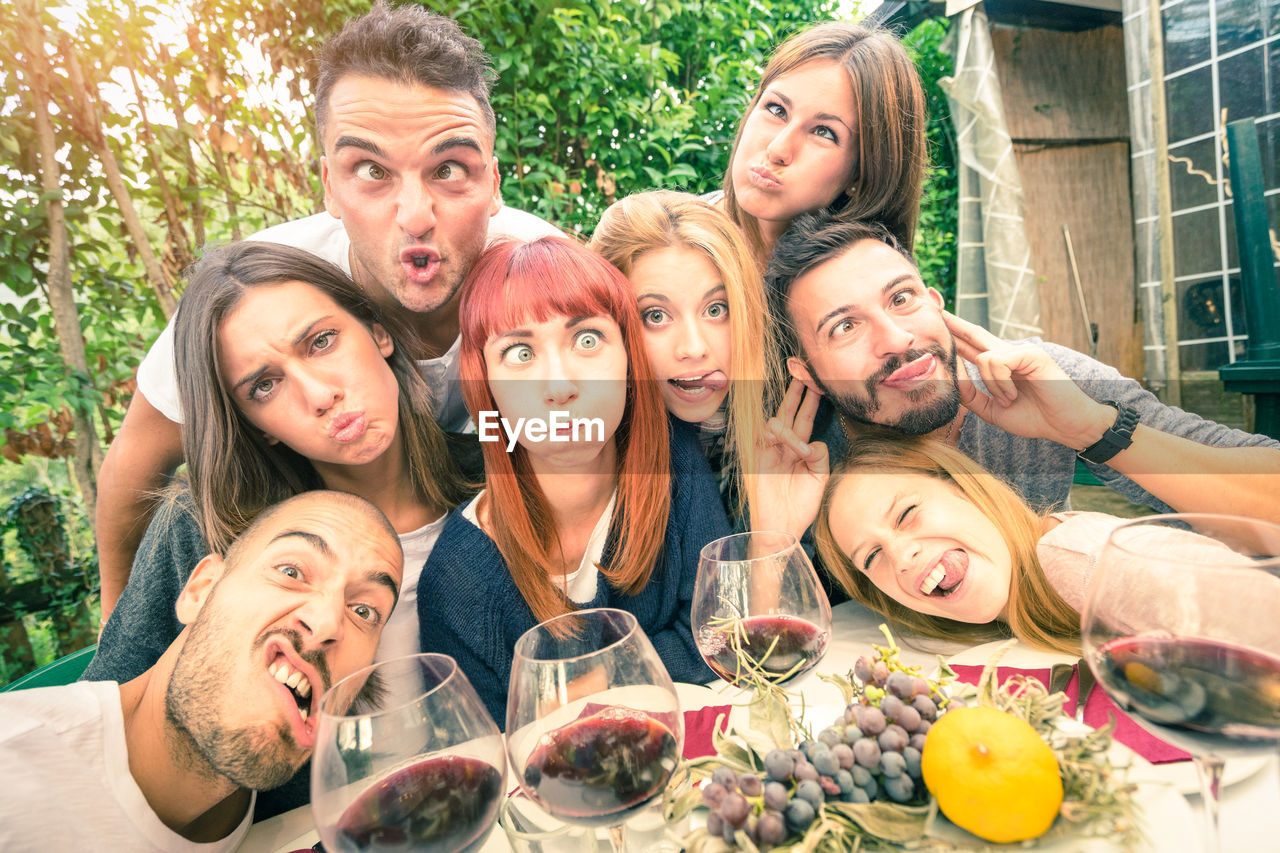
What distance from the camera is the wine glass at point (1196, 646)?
547 mm

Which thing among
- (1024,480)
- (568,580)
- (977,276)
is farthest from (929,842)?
(977,276)

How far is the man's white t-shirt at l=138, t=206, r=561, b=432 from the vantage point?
47.3 inches

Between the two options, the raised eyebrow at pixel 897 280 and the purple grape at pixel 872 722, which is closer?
the purple grape at pixel 872 722

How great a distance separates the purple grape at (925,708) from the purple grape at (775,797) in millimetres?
171

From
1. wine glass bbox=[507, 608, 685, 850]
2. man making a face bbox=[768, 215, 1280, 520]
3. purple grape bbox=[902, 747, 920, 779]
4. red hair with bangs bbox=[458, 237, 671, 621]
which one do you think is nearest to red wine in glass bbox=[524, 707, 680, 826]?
wine glass bbox=[507, 608, 685, 850]

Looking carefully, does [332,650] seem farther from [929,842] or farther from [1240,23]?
Result: [1240,23]

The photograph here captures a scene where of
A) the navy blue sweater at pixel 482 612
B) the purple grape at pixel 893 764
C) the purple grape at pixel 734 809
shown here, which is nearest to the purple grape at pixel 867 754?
the purple grape at pixel 893 764

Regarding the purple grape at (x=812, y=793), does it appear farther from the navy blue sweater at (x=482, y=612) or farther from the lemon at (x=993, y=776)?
the navy blue sweater at (x=482, y=612)

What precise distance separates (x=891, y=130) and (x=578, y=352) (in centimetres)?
71

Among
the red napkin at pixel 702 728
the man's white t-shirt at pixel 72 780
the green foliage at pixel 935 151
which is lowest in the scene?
the red napkin at pixel 702 728

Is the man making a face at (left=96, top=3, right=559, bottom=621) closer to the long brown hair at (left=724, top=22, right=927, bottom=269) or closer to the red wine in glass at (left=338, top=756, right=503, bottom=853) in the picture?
the long brown hair at (left=724, top=22, right=927, bottom=269)

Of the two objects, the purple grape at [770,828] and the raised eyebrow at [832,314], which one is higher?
the raised eyebrow at [832,314]

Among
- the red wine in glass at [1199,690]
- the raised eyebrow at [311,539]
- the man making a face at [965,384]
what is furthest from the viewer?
the man making a face at [965,384]

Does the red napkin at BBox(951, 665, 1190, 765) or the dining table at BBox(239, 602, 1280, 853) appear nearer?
the dining table at BBox(239, 602, 1280, 853)
